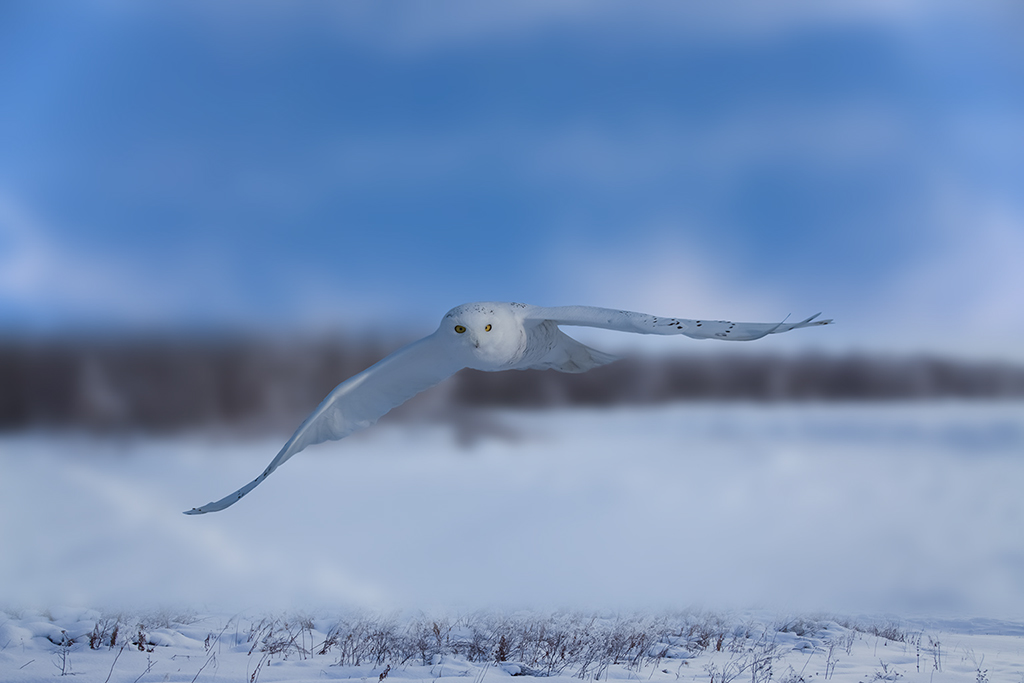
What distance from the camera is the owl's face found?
22.0 ft

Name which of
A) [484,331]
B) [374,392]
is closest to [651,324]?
[484,331]

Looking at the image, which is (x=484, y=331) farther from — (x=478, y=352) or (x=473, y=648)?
(x=473, y=648)

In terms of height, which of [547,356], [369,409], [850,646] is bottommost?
[850,646]

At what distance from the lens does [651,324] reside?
21.3ft

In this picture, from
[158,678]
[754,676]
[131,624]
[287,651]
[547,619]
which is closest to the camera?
[158,678]

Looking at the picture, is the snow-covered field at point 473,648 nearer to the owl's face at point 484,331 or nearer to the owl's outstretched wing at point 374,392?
the owl's outstretched wing at point 374,392

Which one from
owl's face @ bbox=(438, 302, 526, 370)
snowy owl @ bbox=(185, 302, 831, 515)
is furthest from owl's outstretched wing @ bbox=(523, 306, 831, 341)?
owl's face @ bbox=(438, 302, 526, 370)

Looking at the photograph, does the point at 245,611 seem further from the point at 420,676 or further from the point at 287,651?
the point at 420,676

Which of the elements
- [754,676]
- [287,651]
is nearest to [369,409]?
[287,651]

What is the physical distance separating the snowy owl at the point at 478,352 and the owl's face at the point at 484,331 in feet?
0.03

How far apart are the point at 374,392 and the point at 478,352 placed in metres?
2.09

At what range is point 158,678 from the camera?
6.36 metres

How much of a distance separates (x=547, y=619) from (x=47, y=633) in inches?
237

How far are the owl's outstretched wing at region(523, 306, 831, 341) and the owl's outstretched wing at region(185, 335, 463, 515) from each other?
134 cm
